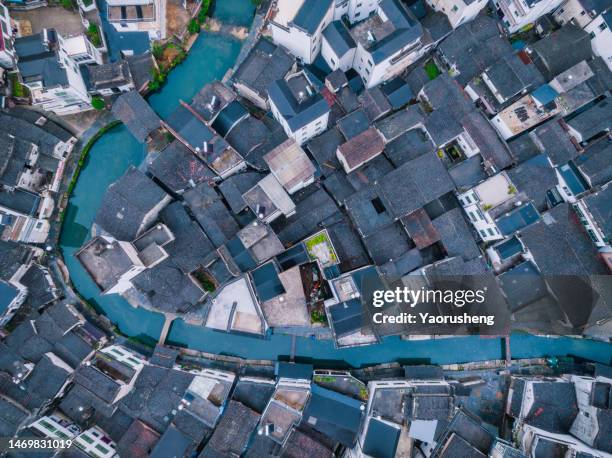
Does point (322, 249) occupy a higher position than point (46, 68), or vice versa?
point (46, 68)

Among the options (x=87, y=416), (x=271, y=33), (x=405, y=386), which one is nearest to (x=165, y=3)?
(x=271, y=33)

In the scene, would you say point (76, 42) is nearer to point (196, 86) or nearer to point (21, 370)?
point (196, 86)

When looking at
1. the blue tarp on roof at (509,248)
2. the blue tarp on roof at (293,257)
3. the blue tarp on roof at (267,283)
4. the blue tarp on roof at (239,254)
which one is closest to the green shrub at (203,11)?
the blue tarp on roof at (239,254)

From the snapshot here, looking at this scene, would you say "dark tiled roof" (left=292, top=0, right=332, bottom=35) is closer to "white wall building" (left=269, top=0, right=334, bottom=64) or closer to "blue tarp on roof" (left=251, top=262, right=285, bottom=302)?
"white wall building" (left=269, top=0, right=334, bottom=64)

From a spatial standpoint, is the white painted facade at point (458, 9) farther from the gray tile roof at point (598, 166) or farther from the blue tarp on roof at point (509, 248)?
the blue tarp on roof at point (509, 248)

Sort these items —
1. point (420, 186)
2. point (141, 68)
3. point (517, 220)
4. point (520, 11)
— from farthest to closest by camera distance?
point (141, 68) → point (520, 11) → point (420, 186) → point (517, 220)

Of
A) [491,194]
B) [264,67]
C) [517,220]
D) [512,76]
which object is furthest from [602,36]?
[264,67]

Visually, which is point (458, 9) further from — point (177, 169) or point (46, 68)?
point (46, 68)
